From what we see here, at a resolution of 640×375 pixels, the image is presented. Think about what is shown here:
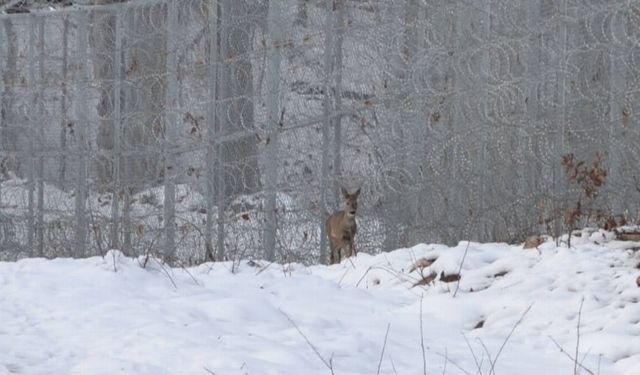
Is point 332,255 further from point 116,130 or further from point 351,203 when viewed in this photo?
point 116,130

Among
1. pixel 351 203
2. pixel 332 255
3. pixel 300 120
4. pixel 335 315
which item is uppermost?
pixel 300 120

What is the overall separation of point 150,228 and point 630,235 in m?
5.74

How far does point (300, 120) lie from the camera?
32.8 feet

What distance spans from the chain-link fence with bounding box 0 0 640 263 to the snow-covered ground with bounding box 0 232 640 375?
1.71 m

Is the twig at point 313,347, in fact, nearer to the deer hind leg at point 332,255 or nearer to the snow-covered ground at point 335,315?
the snow-covered ground at point 335,315

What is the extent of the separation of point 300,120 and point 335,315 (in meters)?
4.54

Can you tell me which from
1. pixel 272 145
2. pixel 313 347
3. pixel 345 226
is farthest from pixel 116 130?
pixel 313 347

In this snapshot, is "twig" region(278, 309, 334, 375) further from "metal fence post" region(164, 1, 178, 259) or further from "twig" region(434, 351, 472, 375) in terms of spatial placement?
"metal fence post" region(164, 1, 178, 259)

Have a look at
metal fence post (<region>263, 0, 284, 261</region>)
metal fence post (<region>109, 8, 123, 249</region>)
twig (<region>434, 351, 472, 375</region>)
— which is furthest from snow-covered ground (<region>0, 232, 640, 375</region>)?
metal fence post (<region>109, 8, 123, 249</region>)

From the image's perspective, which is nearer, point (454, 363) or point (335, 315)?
point (454, 363)

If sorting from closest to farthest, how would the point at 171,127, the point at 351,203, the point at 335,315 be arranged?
the point at 335,315 < the point at 351,203 < the point at 171,127

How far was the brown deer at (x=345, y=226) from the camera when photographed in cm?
934

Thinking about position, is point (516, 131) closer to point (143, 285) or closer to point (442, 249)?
point (442, 249)

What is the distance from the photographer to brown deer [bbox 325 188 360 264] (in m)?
9.34
